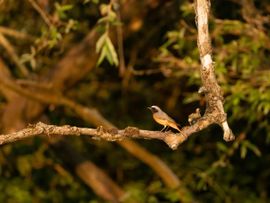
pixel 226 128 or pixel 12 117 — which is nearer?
pixel 226 128

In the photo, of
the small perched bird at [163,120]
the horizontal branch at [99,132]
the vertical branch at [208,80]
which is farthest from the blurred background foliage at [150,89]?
the horizontal branch at [99,132]

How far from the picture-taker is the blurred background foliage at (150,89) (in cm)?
576


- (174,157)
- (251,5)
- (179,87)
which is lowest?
(174,157)

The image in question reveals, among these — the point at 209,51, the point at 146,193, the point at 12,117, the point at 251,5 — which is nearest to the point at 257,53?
the point at 251,5

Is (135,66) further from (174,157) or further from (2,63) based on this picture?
(2,63)

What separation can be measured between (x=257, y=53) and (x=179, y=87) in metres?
2.78

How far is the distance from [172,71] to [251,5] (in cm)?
82

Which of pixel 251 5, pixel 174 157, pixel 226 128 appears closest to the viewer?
pixel 226 128

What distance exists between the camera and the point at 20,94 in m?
6.63

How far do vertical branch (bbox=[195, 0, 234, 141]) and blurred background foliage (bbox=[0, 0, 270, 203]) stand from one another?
1924mm

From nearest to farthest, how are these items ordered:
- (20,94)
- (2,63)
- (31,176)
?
(20,94)
(2,63)
(31,176)

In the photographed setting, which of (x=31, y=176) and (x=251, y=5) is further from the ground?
(x=251, y=5)

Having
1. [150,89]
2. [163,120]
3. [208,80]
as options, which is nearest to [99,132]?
[208,80]

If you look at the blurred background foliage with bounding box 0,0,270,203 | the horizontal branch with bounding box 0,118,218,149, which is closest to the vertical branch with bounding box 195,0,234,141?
the horizontal branch with bounding box 0,118,218,149
